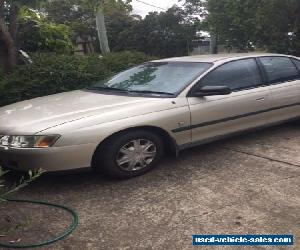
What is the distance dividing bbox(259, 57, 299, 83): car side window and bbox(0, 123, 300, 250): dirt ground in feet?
3.75

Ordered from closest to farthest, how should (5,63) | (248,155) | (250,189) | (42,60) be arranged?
(250,189) < (248,155) < (42,60) < (5,63)

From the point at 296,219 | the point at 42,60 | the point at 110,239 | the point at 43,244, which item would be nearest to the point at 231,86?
the point at 296,219

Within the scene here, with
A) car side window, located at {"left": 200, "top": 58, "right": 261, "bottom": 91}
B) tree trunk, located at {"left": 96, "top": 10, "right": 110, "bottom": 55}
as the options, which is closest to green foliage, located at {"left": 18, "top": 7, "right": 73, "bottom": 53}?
tree trunk, located at {"left": 96, "top": 10, "right": 110, "bottom": 55}

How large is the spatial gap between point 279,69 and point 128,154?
109 inches

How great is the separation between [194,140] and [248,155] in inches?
29.6

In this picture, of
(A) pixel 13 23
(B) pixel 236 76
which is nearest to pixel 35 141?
(B) pixel 236 76

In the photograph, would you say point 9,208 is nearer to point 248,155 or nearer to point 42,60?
point 248,155

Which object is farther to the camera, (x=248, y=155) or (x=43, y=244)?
(x=248, y=155)

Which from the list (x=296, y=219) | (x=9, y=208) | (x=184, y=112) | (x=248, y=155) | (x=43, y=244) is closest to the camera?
(x=43, y=244)

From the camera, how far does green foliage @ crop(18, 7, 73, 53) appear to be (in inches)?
379

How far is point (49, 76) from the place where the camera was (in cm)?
700

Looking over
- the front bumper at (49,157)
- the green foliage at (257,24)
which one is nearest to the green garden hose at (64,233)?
the front bumper at (49,157)

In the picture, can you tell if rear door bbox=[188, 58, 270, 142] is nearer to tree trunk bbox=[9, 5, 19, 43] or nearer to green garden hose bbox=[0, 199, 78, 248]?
green garden hose bbox=[0, 199, 78, 248]

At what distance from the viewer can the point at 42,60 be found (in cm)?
731
